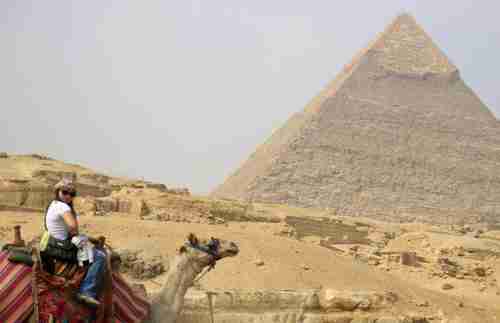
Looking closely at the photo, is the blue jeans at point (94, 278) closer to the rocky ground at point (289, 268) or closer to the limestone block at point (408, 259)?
Result: the rocky ground at point (289, 268)

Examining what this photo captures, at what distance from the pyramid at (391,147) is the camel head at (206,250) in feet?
301

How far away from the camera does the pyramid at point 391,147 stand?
102m

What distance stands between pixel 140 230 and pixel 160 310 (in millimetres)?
5426

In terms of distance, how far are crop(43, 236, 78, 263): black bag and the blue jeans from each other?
0.39 feet

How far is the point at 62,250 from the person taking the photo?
4160mm

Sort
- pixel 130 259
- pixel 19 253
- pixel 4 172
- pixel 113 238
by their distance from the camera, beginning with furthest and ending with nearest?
pixel 4 172, pixel 113 238, pixel 130 259, pixel 19 253

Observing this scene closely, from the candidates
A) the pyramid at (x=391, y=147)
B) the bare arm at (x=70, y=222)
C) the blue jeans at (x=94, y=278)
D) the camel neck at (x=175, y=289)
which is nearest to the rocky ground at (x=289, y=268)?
the camel neck at (x=175, y=289)

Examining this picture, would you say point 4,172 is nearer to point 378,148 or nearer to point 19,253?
point 19,253

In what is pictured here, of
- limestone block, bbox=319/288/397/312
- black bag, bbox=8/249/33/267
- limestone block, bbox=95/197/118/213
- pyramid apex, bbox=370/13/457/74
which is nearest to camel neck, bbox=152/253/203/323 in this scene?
black bag, bbox=8/249/33/267

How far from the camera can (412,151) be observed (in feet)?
363

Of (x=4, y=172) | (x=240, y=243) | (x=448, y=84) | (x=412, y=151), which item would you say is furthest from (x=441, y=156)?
(x=240, y=243)

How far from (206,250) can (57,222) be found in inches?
28.7

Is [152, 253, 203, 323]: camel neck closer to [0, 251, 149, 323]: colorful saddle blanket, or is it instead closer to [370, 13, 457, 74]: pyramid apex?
[0, 251, 149, 323]: colorful saddle blanket

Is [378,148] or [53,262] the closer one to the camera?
[53,262]
